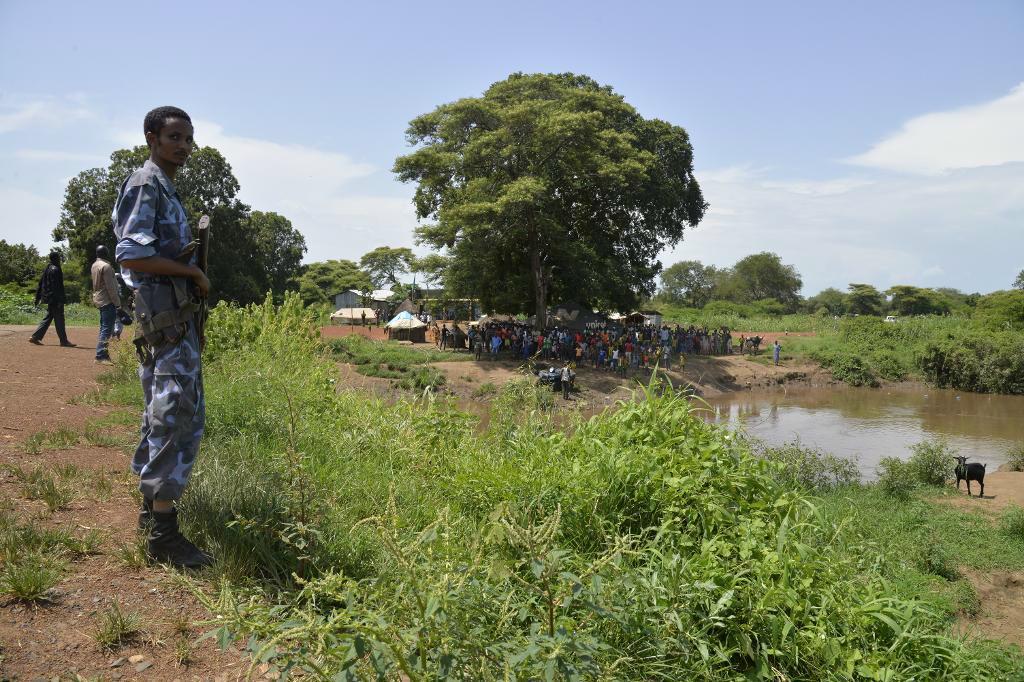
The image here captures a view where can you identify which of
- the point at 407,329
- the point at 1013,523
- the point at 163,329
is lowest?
the point at 1013,523

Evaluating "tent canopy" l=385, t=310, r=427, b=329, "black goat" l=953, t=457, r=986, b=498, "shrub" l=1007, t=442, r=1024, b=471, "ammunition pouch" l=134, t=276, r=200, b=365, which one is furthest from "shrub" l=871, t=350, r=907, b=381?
"ammunition pouch" l=134, t=276, r=200, b=365

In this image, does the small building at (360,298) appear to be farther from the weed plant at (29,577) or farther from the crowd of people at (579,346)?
the weed plant at (29,577)

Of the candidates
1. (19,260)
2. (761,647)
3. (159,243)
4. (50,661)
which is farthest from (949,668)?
(19,260)

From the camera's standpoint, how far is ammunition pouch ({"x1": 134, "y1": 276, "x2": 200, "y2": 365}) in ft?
9.37

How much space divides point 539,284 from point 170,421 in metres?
23.5

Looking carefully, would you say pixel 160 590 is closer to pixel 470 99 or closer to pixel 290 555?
pixel 290 555

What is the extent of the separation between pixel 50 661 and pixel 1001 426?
24.5 metres

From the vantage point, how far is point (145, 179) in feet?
9.48

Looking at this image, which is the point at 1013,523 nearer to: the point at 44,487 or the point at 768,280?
the point at 44,487

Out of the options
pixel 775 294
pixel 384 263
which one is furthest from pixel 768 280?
pixel 384 263

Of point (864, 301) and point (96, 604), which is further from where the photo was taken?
point (864, 301)

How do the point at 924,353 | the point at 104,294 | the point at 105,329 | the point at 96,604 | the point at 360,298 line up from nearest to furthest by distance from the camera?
the point at 96,604
the point at 104,294
the point at 105,329
the point at 924,353
the point at 360,298

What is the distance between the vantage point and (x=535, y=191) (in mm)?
22062

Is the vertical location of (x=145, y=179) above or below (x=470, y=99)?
below
